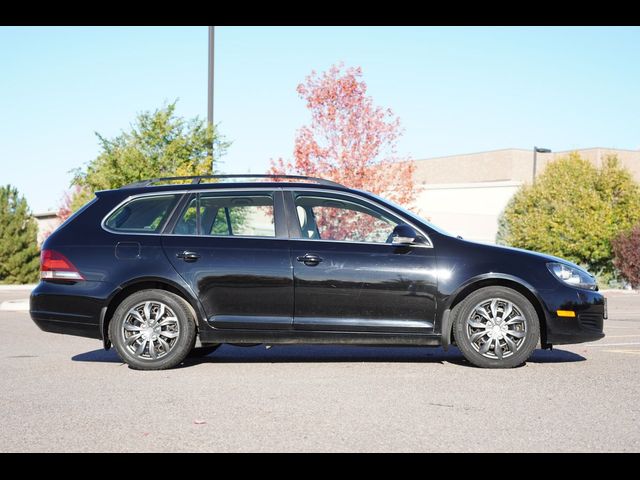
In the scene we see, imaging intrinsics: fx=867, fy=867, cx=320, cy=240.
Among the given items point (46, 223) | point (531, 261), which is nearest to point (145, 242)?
point (531, 261)

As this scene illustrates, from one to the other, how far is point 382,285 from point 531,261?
142 cm

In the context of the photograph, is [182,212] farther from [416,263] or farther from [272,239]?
[416,263]

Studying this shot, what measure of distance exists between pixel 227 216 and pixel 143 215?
2.70 feet

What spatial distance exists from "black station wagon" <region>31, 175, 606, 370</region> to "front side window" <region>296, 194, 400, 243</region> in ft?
0.09

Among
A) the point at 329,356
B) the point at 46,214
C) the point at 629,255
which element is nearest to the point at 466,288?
the point at 329,356

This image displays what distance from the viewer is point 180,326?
809 cm

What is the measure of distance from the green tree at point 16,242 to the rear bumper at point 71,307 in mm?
31170

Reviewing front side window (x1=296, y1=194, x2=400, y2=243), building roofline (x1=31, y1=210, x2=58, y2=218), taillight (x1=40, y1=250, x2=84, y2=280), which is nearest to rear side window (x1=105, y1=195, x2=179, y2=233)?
taillight (x1=40, y1=250, x2=84, y2=280)

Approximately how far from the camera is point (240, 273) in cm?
809

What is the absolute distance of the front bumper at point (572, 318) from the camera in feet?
26.3

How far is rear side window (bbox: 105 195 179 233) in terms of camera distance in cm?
844

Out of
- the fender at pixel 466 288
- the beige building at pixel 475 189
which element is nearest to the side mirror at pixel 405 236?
the fender at pixel 466 288

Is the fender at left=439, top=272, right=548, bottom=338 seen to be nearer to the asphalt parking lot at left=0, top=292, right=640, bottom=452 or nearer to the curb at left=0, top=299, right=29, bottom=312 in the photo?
the asphalt parking lot at left=0, top=292, right=640, bottom=452

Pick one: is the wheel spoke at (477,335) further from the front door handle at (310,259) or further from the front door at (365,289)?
the front door handle at (310,259)
